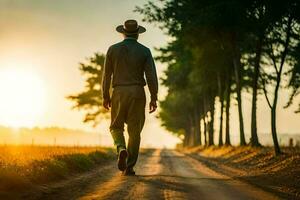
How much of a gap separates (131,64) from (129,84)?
39 centimetres

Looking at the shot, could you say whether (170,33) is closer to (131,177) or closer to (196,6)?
(196,6)

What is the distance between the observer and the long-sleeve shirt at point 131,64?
10328 mm

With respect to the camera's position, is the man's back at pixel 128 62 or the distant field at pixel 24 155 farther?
the distant field at pixel 24 155

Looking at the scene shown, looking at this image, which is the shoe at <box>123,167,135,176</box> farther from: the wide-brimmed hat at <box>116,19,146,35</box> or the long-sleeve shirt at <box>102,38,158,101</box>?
the wide-brimmed hat at <box>116,19,146,35</box>

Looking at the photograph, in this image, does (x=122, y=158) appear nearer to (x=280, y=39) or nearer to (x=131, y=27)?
(x=131, y=27)

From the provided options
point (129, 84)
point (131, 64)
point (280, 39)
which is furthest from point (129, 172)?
point (280, 39)

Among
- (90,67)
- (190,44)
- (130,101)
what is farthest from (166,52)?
(130,101)

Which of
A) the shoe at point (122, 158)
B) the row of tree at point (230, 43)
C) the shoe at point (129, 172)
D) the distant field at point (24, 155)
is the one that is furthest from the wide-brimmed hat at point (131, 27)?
the row of tree at point (230, 43)

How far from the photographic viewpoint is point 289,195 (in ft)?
28.6

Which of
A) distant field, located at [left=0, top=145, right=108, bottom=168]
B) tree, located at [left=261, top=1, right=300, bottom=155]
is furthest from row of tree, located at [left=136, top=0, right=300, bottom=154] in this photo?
distant field, located at [left=0, top=145, right=108, bottom=168]

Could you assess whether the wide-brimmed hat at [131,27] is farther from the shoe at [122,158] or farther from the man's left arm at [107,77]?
the shoe at [122,158]

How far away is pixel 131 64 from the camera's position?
10.4m

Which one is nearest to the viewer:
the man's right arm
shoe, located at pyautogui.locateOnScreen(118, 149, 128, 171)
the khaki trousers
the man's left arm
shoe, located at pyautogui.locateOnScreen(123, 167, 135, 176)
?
shoe, located at pyautogui.locateOnScreen(118, 149, 128, 171)

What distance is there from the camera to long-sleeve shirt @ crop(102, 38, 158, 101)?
10328 mm
